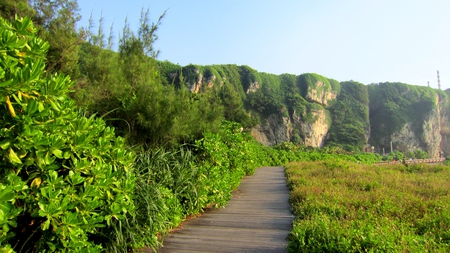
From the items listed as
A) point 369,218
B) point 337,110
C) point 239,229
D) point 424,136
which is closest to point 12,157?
point 239,229

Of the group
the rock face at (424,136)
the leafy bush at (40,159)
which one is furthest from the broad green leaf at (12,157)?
the rock face at (424,136)

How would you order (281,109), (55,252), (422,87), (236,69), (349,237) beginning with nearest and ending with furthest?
(55,252) → (349,237) → (281,109) → (236,69) → (422,87)

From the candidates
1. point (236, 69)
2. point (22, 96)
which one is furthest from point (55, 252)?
point (236, 69)

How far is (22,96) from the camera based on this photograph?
213 cm

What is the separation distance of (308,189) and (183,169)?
2.77 metres

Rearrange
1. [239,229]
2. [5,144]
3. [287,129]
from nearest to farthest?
[5,144]
[239,229]
[287,129]

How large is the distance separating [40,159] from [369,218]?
394 centimetres

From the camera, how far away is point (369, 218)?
4281 mm

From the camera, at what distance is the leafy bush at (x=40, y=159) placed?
202 cm

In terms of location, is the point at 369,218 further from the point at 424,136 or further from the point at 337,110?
the point at 424,136

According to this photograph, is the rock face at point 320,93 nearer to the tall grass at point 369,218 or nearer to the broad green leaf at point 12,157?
the tall grass at point 369,218

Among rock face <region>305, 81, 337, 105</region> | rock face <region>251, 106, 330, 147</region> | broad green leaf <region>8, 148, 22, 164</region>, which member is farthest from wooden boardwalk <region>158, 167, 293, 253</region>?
rock face <region>305, 81, 337, 105</region>

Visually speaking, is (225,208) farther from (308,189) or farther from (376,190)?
(376,190)

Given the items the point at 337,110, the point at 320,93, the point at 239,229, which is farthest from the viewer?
the point at 337,110
